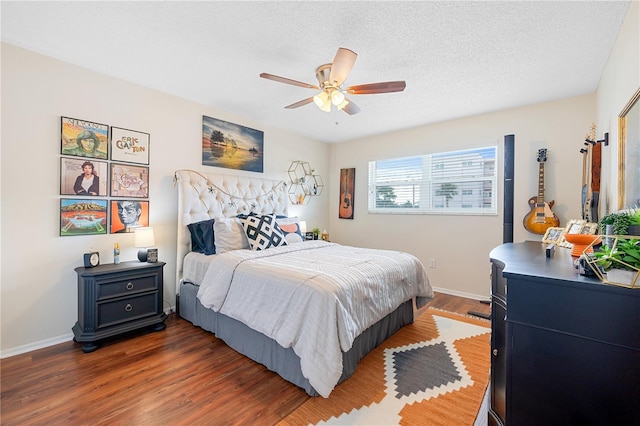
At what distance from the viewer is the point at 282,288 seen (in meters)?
1.95

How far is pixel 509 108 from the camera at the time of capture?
11.2 ft

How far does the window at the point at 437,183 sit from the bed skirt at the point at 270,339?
1.81m

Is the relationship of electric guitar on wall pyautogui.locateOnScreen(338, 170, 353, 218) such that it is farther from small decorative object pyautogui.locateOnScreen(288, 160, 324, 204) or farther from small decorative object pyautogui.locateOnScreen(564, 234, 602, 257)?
small decorative object pyautogui.locateOnScreen(564, 234, 602, 257)

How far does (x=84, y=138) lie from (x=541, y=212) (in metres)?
4.75

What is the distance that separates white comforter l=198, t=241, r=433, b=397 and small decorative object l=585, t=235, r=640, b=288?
1.23 meters

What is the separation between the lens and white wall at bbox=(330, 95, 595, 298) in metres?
3.09

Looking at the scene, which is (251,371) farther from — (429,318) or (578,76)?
(578,76)

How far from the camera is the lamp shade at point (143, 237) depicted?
8.72 ft

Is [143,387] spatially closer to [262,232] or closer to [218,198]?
[262,232]

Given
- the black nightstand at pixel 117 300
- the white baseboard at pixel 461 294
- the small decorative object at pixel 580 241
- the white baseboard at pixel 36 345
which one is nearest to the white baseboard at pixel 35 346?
the white baseboard at pixel 36 345

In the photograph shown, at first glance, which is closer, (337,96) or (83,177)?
(337,96)

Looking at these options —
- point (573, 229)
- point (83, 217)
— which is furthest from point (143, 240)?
point (573, 229)

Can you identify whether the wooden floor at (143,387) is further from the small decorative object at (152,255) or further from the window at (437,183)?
the window at (437,183)

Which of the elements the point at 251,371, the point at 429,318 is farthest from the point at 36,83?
the point at 429,318
